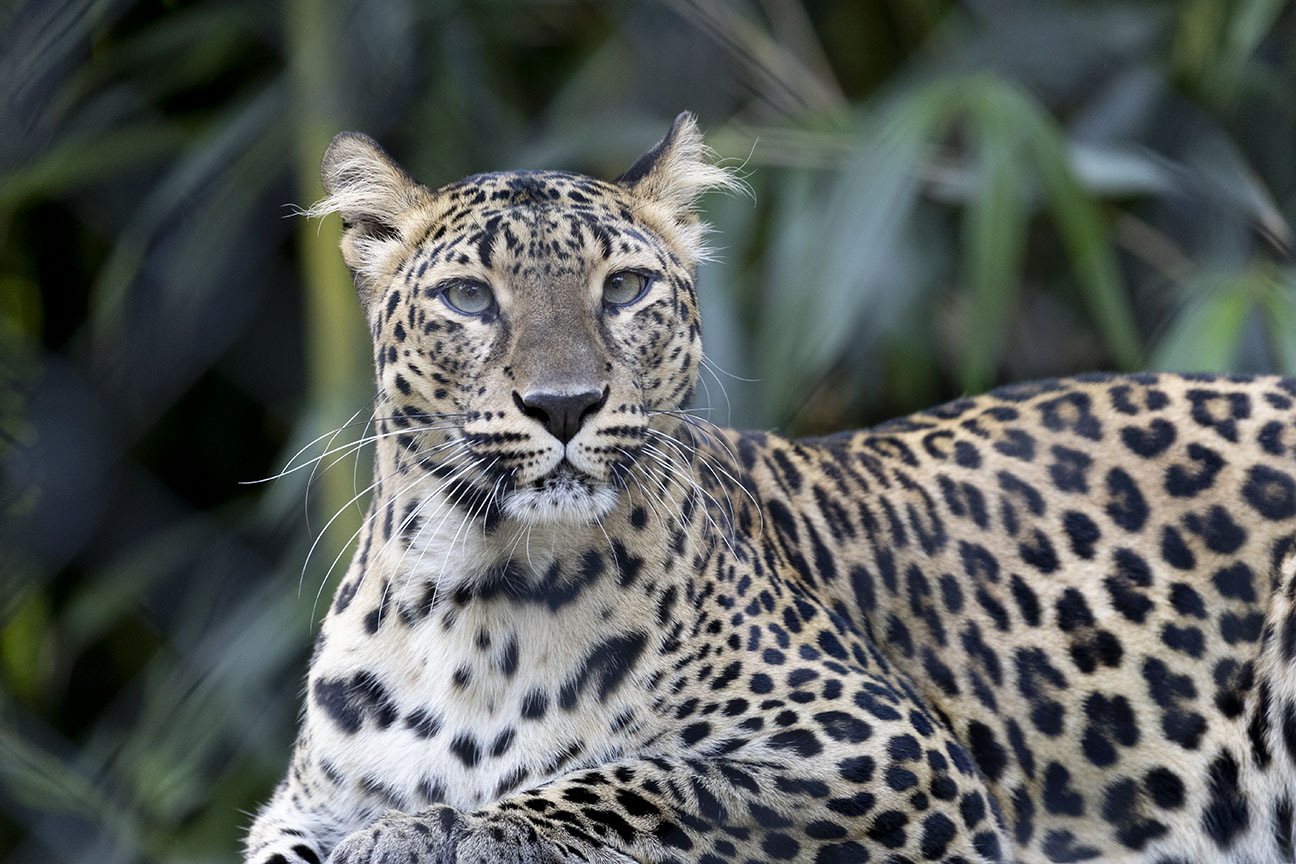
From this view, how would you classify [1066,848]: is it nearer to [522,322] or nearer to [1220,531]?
[1220,531]

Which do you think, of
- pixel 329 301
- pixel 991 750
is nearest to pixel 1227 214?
pixel 991 750

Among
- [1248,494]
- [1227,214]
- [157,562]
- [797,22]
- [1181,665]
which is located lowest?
[157,562]

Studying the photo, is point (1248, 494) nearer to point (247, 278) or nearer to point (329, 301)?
point (329, 301)

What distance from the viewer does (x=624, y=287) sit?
283 centimetres

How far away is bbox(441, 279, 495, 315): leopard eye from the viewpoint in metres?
2.76

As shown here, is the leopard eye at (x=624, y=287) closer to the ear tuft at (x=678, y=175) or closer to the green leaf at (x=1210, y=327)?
the ear tuft at (x=678, y=175)

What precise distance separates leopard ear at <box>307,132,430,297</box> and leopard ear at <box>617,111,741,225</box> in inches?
18.6

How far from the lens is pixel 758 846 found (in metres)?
2.62

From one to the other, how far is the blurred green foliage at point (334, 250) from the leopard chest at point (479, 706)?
1.31 metres

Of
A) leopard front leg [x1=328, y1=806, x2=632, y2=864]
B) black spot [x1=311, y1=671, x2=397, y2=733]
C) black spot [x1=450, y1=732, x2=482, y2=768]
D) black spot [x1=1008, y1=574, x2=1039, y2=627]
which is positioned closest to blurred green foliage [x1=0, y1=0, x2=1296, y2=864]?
black spot [x1=1008, y1=574, x2=1039, y2=627]

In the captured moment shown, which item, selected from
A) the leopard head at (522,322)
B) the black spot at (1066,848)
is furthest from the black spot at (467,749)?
the black spot at (1066,848)

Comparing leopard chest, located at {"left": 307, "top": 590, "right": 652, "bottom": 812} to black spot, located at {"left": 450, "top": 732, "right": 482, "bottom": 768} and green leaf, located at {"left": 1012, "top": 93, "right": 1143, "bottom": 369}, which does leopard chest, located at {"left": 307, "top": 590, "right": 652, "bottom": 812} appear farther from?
green leaf, located at {"left": 1012, "top": 93, "right": 1143, "bottom": 369}

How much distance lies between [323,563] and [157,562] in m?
0.77

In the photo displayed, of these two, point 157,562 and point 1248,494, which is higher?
point 1248,494
